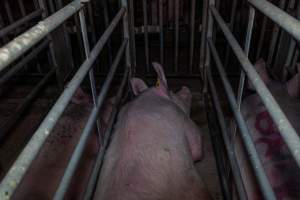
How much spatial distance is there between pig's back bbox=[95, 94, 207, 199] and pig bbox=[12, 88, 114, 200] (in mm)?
226

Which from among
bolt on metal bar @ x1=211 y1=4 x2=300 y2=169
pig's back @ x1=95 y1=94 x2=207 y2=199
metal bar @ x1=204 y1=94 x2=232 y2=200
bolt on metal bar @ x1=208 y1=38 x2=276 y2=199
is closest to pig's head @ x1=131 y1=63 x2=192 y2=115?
metal bar @ x1=204 y1=94 x2=232 y2=200

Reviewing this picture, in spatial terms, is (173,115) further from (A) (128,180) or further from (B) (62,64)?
(B) (62,64)

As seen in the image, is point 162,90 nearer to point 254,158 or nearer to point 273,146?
point 273,146

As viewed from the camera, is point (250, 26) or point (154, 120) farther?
point (154, 120)

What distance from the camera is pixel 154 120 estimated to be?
7.18 ft

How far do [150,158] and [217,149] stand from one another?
94cm

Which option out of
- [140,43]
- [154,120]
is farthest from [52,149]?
[140,43]

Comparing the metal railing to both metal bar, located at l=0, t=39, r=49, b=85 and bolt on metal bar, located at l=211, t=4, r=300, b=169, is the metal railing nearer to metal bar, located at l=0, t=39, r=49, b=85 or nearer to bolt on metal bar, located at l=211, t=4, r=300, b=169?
bolt on metal bar, located at l=211, t=4, r=300, b=169

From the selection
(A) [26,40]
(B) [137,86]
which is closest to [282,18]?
(A) [26,40]

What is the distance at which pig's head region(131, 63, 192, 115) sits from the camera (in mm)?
2758

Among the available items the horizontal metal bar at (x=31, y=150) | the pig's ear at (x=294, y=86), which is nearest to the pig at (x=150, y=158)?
the horizontal metal bar at (x=31, y=150)

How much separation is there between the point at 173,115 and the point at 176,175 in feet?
1.98

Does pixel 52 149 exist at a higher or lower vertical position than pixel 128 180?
lower

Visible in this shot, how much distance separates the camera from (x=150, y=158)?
6.14ft
